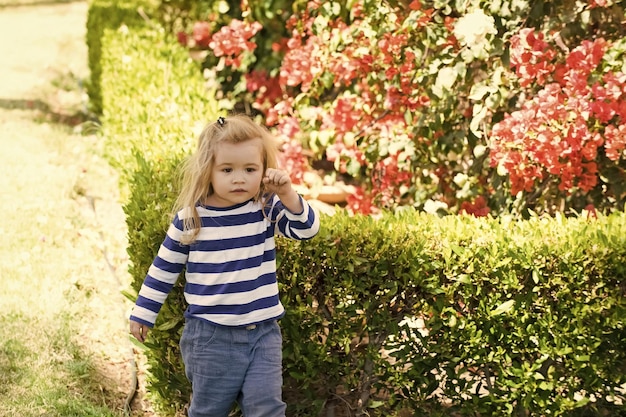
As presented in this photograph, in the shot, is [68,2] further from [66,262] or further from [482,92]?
[482,92]

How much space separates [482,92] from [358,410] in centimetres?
183

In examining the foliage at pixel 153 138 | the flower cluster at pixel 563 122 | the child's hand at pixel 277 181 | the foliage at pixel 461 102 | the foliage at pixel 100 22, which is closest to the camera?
the child's hand at pixel 277 181

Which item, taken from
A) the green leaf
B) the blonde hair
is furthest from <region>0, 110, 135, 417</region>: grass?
the green leaf

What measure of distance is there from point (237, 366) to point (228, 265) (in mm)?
343

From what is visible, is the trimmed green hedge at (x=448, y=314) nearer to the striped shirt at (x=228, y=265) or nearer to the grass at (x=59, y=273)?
the striped shirt at (x=228, y=265)

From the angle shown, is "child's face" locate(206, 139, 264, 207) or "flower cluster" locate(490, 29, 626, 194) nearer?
"child's face" locate(206, 139, 264, 207)

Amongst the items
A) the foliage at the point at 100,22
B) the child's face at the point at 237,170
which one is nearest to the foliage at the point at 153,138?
the child's face at the point at 237,170

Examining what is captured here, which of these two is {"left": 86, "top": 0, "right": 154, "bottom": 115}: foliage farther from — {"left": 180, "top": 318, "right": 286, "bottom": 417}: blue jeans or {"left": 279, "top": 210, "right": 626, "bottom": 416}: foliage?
{"left": 180, "top": 318, "right": 286, "bottom": 417}: blue jeans

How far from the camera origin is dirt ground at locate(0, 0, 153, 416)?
456 centimetres

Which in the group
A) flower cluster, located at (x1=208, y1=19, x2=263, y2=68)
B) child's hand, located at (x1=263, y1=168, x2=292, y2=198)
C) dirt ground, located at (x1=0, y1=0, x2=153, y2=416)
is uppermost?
child's hand, located at (x1=263, y1=168, x2=292, y2=198)

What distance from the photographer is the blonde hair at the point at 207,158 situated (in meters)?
2.94

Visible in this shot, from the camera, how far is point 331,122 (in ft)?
18.9

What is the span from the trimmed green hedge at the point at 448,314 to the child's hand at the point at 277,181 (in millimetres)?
502

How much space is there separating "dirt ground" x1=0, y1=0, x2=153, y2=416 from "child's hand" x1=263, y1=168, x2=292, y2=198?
150cm
